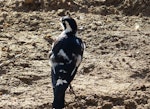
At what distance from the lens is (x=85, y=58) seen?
8.20 meters

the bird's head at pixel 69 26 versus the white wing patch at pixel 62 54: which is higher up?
the bird's head at pixel 69 26

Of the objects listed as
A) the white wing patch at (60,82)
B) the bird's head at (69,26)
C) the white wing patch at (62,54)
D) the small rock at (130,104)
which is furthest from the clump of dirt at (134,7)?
the white wing patch at (60,82)

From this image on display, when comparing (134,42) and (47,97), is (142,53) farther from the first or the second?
(47,97)

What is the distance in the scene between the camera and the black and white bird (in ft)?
21.2

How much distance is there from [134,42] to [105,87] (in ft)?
5.10

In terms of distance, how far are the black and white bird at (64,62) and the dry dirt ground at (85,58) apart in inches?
20.1

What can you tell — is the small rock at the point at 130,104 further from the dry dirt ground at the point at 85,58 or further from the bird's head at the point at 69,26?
the bird's head at the point at 69,26

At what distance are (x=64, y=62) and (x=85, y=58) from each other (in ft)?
4.89

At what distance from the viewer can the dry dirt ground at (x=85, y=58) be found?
710 cm

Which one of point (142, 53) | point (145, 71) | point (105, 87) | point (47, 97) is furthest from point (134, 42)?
point (47, 97)

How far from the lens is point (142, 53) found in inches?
328

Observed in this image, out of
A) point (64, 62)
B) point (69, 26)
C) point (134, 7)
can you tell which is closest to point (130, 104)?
point (64, 62)

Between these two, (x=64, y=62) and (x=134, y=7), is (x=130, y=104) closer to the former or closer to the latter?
(x=64, y=62)

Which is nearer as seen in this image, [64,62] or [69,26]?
[64,62]
